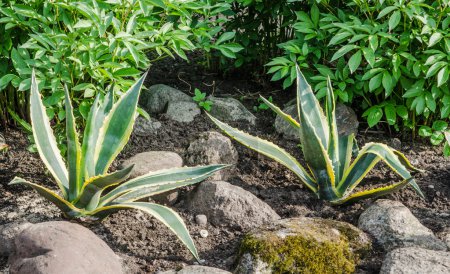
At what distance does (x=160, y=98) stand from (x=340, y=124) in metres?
1.26

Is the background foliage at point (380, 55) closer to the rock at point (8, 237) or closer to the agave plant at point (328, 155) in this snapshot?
the agave plant at point (328, 155)

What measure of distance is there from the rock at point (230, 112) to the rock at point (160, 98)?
216 mm

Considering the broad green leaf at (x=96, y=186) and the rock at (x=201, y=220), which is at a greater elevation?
the broad green leaf at (x=96, y=186)

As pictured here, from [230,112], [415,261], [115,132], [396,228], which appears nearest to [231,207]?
[115,132]

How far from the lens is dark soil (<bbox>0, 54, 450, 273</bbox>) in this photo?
11.2 ft

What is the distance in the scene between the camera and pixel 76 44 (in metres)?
3.62

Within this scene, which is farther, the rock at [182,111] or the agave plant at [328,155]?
the rock at [182,111]

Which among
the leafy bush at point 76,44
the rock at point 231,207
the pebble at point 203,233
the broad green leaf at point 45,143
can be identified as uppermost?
the leafy bush at point 76,44

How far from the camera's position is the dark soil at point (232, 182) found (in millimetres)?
3428

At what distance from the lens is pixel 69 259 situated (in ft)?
9.78

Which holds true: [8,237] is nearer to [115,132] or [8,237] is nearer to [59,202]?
[59,202]

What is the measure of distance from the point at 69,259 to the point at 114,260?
0.24 metres

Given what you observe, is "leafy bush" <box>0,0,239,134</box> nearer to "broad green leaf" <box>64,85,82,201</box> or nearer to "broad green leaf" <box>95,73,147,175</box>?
"broad green leaf" <box>95,73,147,175</box>

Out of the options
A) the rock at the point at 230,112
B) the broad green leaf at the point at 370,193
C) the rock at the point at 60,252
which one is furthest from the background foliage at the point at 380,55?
the rock at the point at 60,252
